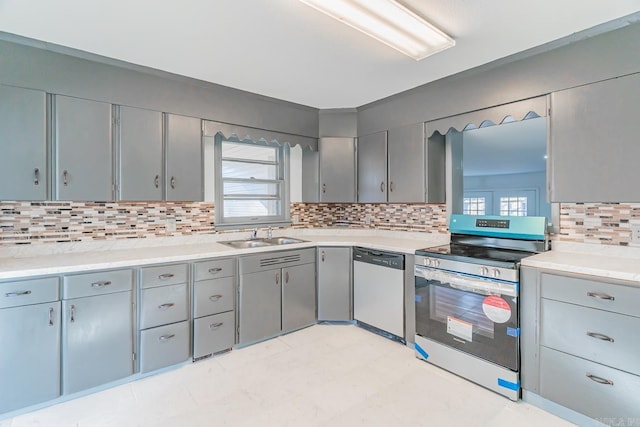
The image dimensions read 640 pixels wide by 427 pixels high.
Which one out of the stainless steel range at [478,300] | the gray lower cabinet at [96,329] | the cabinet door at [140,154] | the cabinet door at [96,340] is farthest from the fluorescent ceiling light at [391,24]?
the cabinet door at [96,340]

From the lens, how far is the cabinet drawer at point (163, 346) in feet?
7.60

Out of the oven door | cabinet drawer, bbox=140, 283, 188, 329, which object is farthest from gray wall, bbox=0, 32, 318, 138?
the oven door

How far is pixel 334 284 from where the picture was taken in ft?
10.8

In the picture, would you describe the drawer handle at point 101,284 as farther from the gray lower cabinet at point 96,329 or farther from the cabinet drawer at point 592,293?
the cabinet drawer at point 592,293

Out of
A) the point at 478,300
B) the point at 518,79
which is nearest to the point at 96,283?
the point at 478,300

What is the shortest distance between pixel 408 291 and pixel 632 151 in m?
1.78

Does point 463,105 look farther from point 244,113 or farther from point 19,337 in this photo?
point 19,337

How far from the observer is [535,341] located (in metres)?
→ 2.00

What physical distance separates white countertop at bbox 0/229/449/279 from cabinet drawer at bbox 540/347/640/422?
1192 millimetres

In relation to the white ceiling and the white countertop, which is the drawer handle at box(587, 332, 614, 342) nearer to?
the white countertop

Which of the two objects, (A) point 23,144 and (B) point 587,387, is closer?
(B) point 587,387

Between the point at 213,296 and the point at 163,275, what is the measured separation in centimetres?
45

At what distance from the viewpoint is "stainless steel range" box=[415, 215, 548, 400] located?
6.81ft

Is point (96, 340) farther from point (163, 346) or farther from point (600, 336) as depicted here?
point (600, 336)
